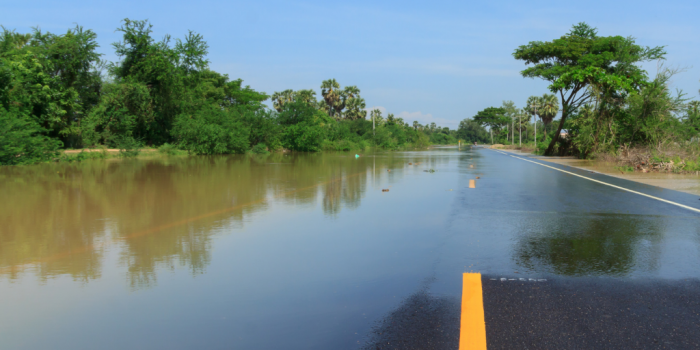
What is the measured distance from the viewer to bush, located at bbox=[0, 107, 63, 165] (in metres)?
22.0

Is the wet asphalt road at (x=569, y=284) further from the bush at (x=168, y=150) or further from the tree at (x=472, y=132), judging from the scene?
the tree at (x=472, y=132)

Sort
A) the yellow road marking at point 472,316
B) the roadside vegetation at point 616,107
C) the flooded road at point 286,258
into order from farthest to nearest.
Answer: the roadside vegetation at point 616,107 → the flooded road at point 286,258 → the yellow road marking at point 472,316

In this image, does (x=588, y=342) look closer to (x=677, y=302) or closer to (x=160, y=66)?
(x=677, y=302)

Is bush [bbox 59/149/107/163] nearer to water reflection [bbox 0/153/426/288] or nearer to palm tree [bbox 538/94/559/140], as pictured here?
water reflection [bbox 0/153/426/288]

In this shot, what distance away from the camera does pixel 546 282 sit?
474 cm

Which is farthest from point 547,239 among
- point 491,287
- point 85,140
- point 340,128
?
point 340,128

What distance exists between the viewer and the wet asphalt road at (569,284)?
11.4ft

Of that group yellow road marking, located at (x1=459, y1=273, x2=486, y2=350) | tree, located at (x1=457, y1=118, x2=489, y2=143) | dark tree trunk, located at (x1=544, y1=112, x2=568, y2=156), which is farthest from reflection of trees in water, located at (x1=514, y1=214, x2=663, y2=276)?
tree, located at (x1=457, y1=118, x2=489, y2=143)

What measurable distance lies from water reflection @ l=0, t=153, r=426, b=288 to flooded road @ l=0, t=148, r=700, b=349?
45 millimetres

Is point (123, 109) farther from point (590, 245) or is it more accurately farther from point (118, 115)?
point (590, 245)

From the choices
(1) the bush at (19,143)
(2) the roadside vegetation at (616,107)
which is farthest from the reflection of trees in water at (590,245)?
(1) the bush at (19,143)

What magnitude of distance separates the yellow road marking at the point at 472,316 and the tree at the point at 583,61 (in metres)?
29.7

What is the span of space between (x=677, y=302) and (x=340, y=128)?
59.2 metres

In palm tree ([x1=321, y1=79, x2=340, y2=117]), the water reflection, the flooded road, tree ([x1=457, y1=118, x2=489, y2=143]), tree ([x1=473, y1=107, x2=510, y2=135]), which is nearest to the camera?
the flooded road
